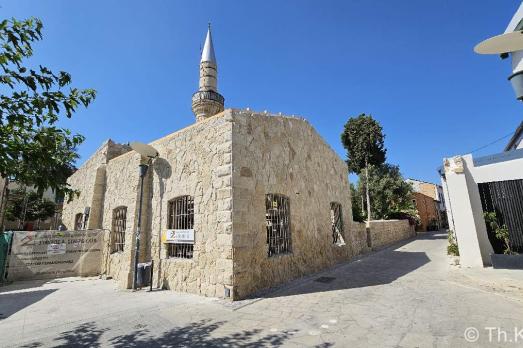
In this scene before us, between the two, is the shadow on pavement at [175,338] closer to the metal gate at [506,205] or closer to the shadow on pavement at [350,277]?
the shadow on pavement at [350,277]

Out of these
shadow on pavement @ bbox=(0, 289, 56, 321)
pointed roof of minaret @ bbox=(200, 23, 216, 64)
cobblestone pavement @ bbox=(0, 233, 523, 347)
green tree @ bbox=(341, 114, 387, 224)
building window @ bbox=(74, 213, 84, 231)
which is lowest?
shadow on pavement @ bbox=(0, 289, 56, 321)

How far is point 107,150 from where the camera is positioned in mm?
11875

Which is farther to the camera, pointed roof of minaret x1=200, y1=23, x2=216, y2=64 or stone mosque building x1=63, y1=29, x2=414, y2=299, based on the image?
pointed roof of minaret x1=200, y1=23, x2=216, y2=64

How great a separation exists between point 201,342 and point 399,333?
2940mm

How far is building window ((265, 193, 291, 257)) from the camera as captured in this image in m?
7.47

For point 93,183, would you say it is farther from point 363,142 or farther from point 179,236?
point 363,142

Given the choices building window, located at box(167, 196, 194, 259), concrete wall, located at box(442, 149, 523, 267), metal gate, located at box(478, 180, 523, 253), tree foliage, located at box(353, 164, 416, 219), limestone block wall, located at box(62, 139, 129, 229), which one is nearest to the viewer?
building window, located at box(167, 196, 194, 259)

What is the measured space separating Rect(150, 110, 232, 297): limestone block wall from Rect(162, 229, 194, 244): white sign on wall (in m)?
0.19

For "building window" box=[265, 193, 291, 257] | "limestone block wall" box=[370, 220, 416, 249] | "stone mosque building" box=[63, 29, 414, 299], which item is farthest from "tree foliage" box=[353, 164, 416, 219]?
"building window" box=[265, 193, 291, 257]

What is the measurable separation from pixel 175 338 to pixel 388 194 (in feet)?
77.0

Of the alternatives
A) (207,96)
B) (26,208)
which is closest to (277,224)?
(207,96)

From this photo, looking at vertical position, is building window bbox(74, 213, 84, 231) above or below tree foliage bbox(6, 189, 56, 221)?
below

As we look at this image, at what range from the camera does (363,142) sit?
26.0 m

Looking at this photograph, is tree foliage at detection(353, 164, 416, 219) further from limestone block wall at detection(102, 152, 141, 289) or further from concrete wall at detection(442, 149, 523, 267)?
limestone block wall at detection(102, 152, 141, 289)
